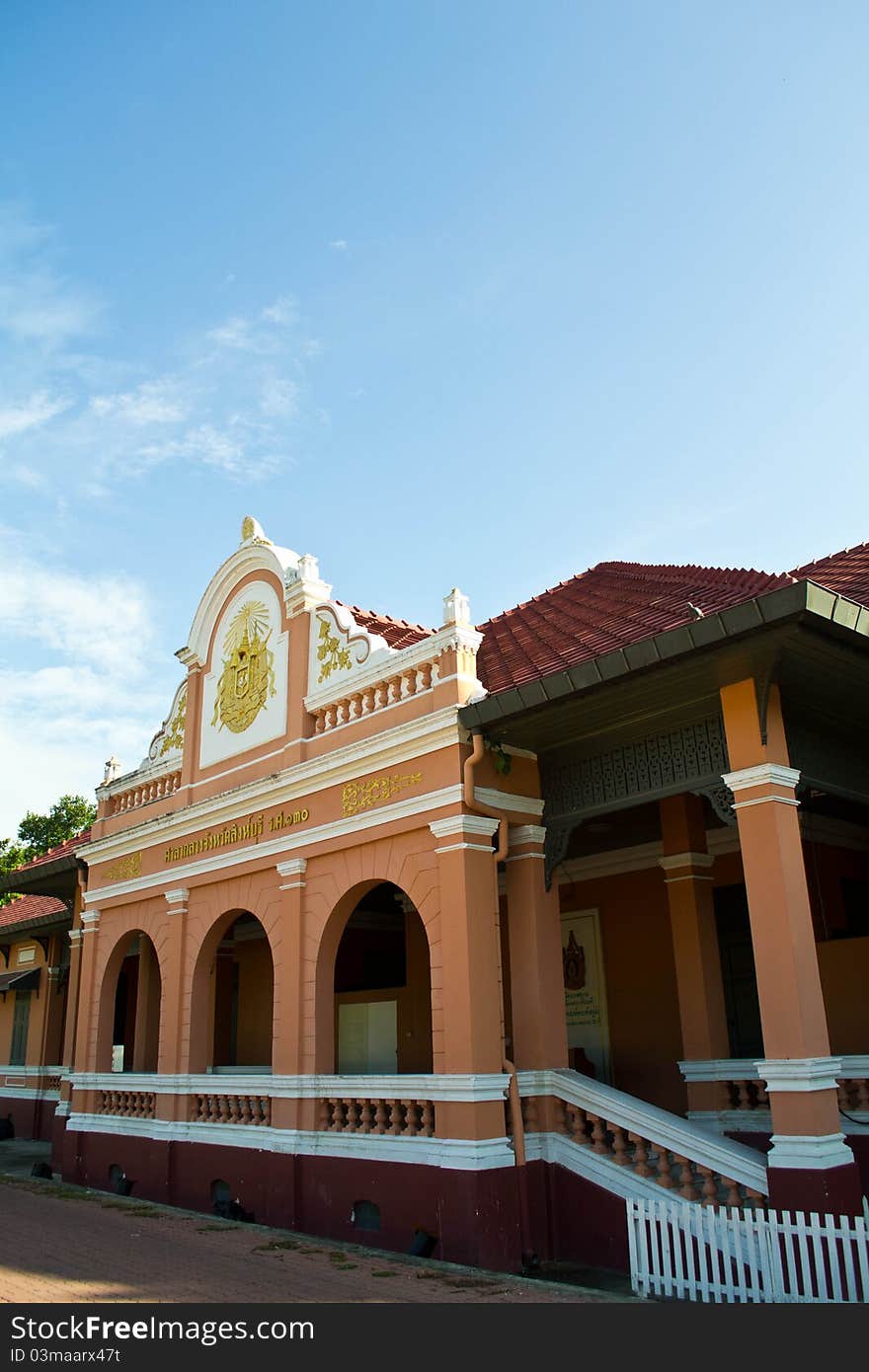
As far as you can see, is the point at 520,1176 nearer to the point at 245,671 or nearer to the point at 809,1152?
the point at 809,1152

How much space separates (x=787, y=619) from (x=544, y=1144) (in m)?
4.70

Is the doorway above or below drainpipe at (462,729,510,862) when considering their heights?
below

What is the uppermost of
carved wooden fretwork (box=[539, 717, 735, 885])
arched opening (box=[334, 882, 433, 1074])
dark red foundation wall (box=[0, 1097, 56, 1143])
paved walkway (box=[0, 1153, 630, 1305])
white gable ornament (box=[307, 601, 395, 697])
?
white gable ornament (box=[307, 601, 395, 697])

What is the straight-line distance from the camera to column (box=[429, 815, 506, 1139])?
8102 millimetres

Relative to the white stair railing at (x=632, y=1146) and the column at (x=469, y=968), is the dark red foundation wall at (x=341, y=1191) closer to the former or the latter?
the column at (x=469, y=968)

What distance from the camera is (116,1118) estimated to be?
13.1 meters

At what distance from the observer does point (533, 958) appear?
344 inches

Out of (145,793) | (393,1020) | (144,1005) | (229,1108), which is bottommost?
(229,1108)

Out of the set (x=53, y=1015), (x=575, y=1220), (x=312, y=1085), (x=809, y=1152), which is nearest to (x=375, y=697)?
(x=312, y=1085)

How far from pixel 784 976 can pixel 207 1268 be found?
4768 millimetres

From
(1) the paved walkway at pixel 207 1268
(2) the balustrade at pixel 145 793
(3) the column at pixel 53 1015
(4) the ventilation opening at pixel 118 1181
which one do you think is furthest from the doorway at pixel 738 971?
(3) the column at pixel 53 1015

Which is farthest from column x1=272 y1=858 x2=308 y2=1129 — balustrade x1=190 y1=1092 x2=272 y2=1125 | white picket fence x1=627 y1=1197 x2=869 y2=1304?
white picket fence x1=627 y1=1197 x2=869 y2=1304

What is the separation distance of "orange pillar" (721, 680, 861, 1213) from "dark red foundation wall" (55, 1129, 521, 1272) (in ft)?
7.23

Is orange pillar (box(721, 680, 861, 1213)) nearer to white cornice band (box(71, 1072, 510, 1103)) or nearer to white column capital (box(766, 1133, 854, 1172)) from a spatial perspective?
white column capital (box(766, 1133, 854, 1172))
